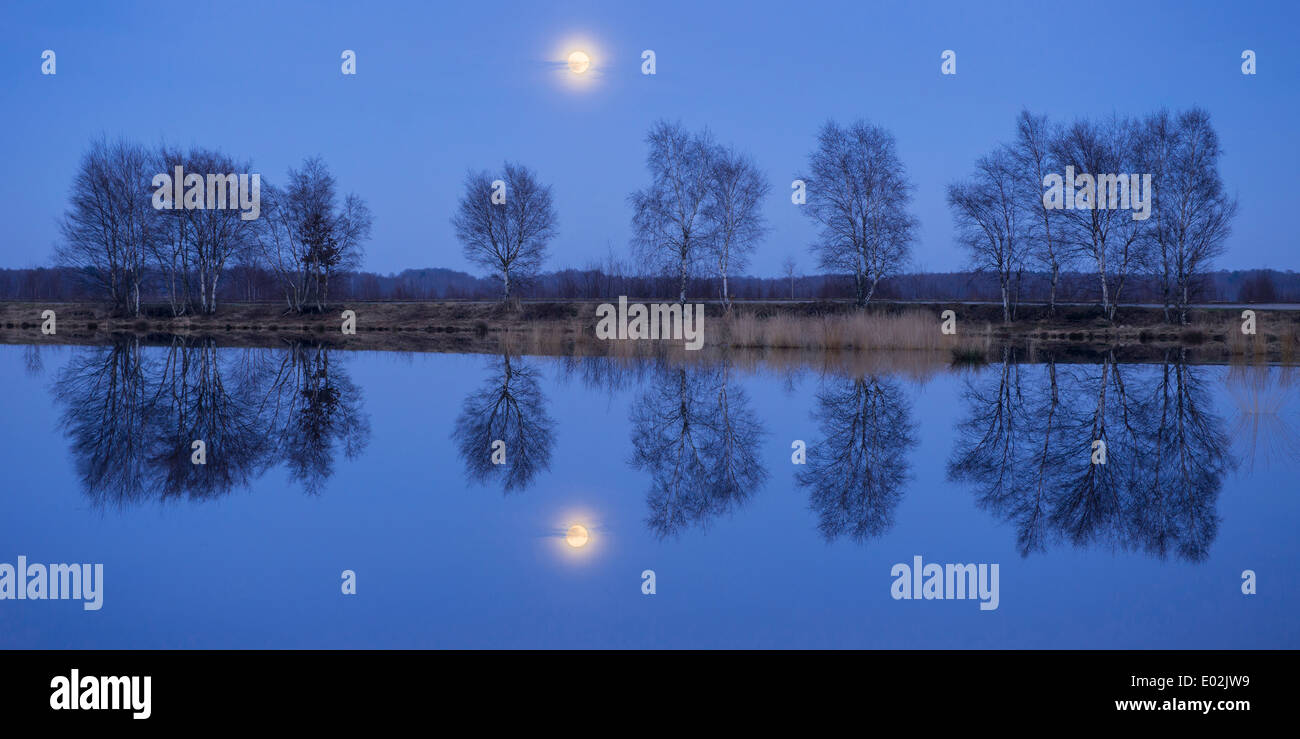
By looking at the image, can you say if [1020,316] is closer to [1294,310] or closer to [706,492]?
[1294,310]

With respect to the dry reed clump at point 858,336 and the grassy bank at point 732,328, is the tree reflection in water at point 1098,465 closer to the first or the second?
the dry reed clump at point 858,336

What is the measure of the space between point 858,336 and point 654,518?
15.7 meters

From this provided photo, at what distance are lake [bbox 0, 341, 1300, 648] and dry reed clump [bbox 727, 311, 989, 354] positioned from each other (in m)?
8.12

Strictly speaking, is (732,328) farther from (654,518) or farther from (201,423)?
(654,518)

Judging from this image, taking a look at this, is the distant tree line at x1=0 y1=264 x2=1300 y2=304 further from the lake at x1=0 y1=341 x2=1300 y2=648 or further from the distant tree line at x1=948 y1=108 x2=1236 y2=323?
the lake at x1=0 y1=341 x2=1300 y2=648

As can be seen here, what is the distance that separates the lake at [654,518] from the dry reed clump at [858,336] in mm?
8122

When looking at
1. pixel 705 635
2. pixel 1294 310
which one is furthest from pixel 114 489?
pixel 1294 310

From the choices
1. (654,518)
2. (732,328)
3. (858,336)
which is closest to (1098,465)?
(654,518)

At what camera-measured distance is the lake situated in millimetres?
4730

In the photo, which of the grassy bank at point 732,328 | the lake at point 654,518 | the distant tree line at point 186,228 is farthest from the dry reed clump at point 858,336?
the distant tree line at point 186,228

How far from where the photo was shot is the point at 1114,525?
6.52m

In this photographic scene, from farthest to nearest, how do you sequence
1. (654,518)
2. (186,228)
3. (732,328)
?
(186,228) < (732,328) < (654,518)

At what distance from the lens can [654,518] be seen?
676 centimetres
